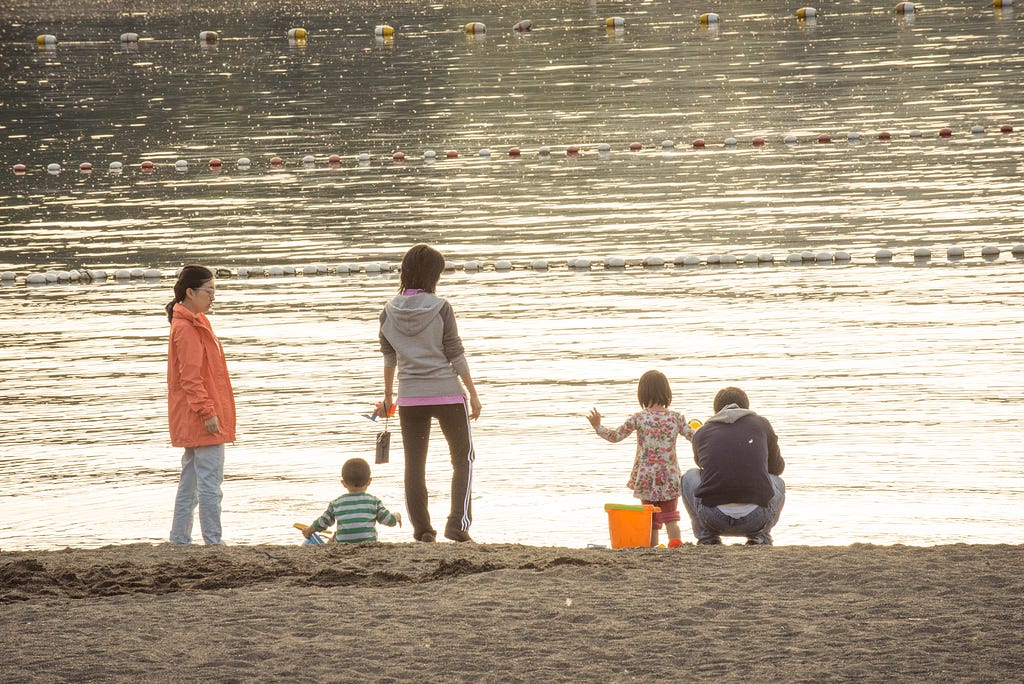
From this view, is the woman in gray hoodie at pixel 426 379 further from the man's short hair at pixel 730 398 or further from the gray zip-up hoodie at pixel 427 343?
the man's short hair at pixel 730 398

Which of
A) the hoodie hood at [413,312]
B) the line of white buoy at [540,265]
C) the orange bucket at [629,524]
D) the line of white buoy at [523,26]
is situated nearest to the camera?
the orange bucket at [629,524]

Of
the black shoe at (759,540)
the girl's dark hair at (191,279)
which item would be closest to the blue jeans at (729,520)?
the black shoe at (759,540)

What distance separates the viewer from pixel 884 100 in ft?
113

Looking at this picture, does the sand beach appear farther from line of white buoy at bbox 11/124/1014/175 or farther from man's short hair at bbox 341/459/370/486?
line of white buoy at bbox 11/124/1014/175

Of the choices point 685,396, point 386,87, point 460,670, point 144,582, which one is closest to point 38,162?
point 386,87

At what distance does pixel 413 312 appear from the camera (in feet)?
30.7

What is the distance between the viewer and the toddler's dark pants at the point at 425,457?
9406 millimetres

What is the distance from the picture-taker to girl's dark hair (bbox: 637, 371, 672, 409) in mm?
9500

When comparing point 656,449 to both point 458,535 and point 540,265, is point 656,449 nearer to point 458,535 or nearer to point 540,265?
point 458,535

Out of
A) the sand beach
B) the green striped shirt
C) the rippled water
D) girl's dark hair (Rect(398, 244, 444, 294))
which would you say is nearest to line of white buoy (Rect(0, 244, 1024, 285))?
the rippled water

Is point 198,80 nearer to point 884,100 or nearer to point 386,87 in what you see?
point 386,87

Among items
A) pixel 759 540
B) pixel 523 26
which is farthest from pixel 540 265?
pixel 523 26

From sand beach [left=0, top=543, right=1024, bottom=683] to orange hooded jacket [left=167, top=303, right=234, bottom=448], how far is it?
0.92m

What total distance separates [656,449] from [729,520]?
29.0 inches
